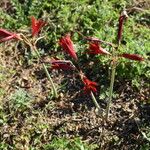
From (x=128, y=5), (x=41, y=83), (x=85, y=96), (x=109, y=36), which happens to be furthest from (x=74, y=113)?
(x=128, y=5)

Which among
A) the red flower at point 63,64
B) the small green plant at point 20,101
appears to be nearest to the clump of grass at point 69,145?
the small green plant at point 20,101

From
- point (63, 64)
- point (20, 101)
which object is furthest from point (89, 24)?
point (63, 64)

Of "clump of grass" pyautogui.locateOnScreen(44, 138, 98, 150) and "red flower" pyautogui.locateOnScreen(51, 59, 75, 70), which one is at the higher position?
"red flower" pyautogui.locateOnScreen(51, 59, 75, 70)

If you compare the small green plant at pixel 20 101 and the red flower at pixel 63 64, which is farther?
the small green plant at pixel 20 101

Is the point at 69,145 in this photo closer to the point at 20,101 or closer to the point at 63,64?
the point at 20,101

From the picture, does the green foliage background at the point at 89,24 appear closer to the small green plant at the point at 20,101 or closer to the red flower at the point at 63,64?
the small green plant at the point at 20,101

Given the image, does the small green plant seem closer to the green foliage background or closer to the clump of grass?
the green foliage background

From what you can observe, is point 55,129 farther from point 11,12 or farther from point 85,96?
Result: point 11,12

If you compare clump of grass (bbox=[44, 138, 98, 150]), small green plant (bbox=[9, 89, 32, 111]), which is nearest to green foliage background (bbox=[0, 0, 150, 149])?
small green plant (bbox=[9, 89, 32, 111])

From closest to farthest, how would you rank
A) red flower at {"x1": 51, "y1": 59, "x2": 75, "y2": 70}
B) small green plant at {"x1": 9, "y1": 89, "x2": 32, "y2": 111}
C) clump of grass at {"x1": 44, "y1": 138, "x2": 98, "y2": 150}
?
1. red flower at {"x1": 51, "y1": 59, "x2": 75, "y2": 70}
2. clump of grass at {"x1": 44, "y1": 138, "x2": 98, "y2": 150}
3. small green plant at {"x1": 9, "y1": 89, "x2": 32, "y2": 111}

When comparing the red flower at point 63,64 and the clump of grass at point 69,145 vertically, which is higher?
the red flower at point 63,64

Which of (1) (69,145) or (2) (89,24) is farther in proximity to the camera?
(2) (89,24)

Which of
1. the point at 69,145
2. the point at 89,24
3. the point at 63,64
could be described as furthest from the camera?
the point at 89,24

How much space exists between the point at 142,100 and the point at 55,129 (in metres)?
0.84
